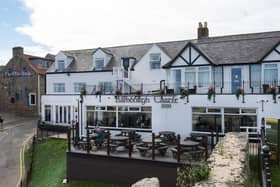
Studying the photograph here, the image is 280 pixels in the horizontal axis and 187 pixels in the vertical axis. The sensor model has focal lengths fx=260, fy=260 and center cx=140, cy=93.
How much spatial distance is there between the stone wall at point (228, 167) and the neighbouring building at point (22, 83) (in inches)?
1237

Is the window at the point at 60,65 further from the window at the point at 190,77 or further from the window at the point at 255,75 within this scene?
the window at the point at 255,75

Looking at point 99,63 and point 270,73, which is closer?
point 270,73

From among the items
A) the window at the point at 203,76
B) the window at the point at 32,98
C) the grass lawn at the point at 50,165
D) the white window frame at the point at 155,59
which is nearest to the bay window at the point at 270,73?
the window at the point at 203,76

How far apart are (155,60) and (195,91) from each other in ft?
22.0

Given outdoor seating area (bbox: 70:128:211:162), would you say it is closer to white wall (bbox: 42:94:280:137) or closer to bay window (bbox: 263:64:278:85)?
white wall (bbox: 42:94:280:137)

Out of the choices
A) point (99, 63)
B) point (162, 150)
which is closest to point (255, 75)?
Answer: point (162, 150)

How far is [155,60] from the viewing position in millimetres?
23828

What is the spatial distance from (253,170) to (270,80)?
27.6 feet

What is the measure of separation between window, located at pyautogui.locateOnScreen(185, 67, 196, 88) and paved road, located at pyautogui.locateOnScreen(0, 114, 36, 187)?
13.7 m

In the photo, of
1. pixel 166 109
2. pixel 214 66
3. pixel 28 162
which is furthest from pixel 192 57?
pixel 28 162

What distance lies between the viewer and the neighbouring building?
3628 centimetres

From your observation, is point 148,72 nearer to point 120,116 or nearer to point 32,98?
point 120,116

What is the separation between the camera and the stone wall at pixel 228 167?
6172 mm

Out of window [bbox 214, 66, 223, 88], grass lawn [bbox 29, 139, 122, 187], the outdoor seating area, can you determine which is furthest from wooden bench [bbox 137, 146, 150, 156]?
window [bbox 214, 66, 223, 88]
